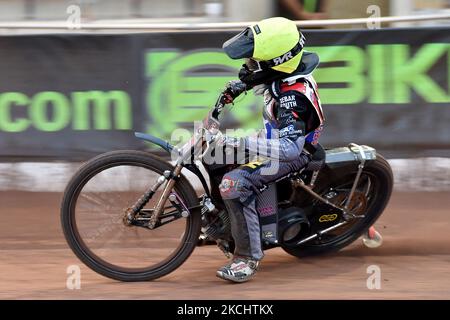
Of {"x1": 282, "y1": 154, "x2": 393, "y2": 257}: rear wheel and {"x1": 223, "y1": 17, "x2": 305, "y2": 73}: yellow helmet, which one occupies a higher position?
{"x1": 223, "y1": 17, "x2": 305, "y2": 73}: yellow helmet

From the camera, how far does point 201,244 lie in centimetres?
528

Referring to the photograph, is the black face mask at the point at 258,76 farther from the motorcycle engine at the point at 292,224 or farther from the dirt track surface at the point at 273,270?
the dirt track surface at the point at 273,270

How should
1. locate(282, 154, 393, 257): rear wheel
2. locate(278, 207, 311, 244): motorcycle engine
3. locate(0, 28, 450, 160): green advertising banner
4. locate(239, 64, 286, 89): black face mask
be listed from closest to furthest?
locate(239, 64, 286, 89): black face mask < locate(278, 207, 311, 244): motorcycle engine < locate(282, 154, 393, 257): rear wheel < locate(0, 28, 450, 160): green advertising banner

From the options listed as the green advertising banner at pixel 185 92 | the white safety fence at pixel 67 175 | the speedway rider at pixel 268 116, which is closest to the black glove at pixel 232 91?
the speedway rider at pixel 268 116

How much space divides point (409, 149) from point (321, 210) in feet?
7.14

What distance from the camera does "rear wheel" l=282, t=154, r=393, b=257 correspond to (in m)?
5.64

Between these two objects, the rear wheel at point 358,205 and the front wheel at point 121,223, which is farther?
the rear wheel at point 358,205

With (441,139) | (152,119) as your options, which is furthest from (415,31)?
(152,119)

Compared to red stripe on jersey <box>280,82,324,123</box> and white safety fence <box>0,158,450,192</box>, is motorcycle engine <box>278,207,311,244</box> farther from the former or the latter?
white safety fence <box>0,158,450,192</box>

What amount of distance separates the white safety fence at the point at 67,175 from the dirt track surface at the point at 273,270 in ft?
1.43

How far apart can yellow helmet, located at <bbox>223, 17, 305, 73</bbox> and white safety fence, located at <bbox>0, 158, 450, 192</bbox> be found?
2.72 metres

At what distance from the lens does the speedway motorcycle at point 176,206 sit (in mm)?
5047

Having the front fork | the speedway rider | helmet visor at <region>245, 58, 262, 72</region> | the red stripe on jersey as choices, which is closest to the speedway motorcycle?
the front fork

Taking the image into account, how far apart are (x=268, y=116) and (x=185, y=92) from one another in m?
2.26
